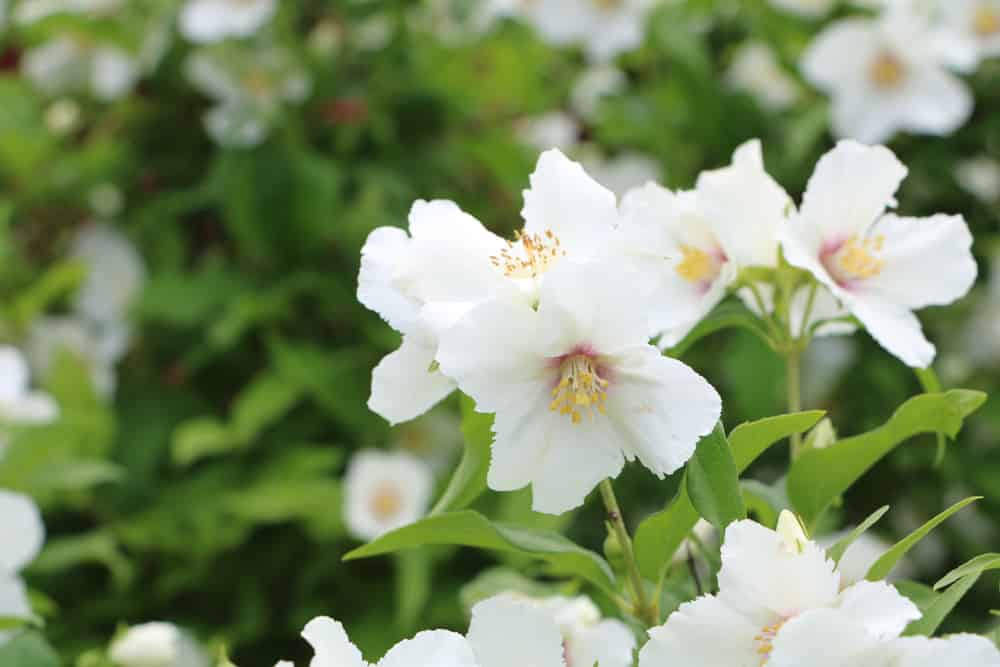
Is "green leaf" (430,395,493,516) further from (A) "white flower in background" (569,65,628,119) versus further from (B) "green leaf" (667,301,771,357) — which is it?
(A) "white flower in background" (569,65,628,119)

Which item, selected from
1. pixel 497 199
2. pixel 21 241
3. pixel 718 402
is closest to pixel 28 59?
pixel 21 241

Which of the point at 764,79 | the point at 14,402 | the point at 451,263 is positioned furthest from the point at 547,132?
the point at 451,263

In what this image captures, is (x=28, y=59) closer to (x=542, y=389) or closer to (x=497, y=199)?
(x=497, y=199)

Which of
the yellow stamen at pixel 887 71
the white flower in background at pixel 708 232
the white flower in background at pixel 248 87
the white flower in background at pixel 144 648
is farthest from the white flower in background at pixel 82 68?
the white flower in background at pixel 708 232

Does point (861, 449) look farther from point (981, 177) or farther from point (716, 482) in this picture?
point (981, 177)

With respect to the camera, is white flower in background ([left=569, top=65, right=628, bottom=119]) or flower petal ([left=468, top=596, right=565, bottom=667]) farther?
white flower in background ([left=569, top=65, right=628, bottom=119])

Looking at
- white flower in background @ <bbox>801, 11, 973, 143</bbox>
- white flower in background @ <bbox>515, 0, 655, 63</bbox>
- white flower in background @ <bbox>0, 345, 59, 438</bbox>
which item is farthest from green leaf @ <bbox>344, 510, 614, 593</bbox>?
white flower in background @ <bbox>515, 0, 655, 63</bbox>

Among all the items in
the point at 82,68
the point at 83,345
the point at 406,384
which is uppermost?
the point at 82,68
